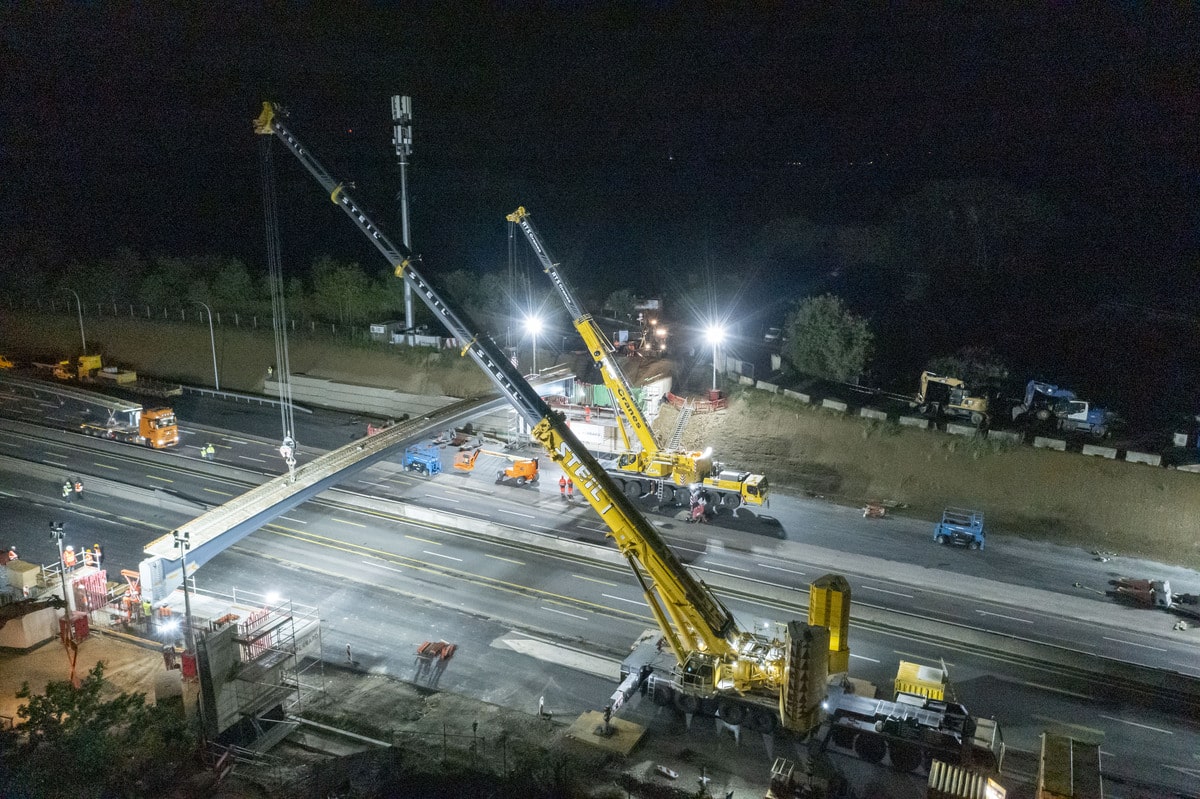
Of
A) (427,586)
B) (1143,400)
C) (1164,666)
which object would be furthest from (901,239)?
(427,586)

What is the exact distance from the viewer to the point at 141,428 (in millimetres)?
44188

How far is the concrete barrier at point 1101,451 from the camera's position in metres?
35.6

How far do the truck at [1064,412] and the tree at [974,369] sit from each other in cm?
300

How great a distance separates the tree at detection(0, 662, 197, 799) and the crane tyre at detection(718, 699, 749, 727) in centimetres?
1221

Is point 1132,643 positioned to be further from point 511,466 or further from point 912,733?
point 511,466

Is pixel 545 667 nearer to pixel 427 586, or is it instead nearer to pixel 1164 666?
pixel 427 586

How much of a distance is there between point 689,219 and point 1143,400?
71.2 metres

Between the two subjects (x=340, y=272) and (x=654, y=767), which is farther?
(x=340, y=272)

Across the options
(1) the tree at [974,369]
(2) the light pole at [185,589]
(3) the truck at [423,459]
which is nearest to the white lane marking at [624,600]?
(2) the light pole at [185,589]

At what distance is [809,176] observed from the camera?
359 feet

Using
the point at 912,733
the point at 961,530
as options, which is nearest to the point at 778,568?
the point at 961,530

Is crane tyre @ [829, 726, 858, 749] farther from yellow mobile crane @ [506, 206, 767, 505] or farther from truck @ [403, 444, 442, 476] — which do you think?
truck @ [403, 444, 442, 476]

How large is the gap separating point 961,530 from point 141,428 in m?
41.5

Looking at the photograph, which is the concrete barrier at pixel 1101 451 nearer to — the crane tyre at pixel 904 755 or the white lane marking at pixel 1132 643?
the white lane marking at pixel 1132 643
